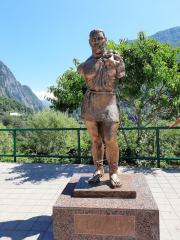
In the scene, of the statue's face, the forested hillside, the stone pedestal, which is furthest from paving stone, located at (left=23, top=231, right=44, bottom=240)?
the forested hillside

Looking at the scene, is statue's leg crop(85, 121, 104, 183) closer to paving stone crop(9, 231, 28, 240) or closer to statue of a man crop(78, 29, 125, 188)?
statue of a man crop(78, 29, 125, 188)

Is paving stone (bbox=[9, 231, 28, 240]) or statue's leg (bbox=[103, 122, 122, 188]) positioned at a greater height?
statue's leg (bbox=[103, 122, 122, 188])

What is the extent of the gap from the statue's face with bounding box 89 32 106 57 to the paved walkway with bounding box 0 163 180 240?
103 inches

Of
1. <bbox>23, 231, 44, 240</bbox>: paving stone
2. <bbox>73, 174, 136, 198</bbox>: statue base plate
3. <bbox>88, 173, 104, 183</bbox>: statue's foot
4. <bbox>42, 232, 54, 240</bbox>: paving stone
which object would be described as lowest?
<bbox>23, 231, 44, 240</bbox>: paving stone

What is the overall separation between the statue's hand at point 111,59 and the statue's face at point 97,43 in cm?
9

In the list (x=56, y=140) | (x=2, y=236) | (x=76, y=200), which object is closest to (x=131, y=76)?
(x=76, y=200)

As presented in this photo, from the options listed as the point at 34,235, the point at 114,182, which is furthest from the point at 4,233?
the point at 114,182

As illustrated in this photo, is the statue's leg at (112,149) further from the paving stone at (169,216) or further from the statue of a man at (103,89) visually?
the paving stone at (169,216)

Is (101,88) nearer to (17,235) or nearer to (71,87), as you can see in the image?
(17,235)

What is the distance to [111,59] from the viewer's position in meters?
2.94

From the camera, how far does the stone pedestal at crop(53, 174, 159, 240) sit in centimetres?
262

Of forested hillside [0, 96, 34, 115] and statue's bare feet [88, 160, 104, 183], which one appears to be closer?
statue's bare feet [88, 160, 104, 183]

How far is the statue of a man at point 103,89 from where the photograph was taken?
9.75ft

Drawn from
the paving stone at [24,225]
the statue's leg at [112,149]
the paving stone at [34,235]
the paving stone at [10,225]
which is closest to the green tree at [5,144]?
the paving stone at [10,225]
